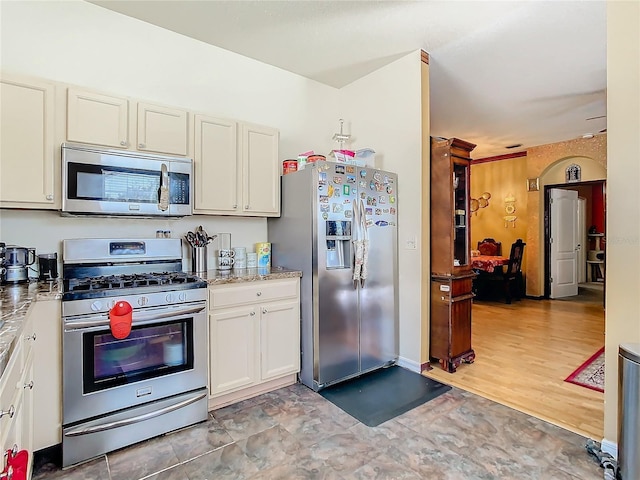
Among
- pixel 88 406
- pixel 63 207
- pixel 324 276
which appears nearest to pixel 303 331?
pixel 324 276

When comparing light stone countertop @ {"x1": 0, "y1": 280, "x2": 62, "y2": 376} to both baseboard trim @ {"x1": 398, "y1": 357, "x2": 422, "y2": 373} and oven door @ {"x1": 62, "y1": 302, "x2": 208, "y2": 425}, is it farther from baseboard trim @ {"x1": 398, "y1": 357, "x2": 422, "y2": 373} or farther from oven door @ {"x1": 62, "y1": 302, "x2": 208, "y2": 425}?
baseboard trim @ {"x1": 398, "y1": 357, "x2": 422, "y2": 373}

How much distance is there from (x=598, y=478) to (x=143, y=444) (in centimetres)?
249

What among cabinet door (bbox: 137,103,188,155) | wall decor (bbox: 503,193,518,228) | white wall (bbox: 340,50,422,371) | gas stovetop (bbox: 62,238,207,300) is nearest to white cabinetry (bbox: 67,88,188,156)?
cabinet door (bbox: 137,103,188,155)

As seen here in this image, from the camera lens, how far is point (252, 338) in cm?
261

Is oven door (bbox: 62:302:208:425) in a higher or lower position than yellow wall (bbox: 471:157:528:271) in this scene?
lower

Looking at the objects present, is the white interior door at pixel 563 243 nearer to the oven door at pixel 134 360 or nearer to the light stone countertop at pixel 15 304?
the oven door at pixel 134 360

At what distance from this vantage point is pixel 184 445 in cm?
206

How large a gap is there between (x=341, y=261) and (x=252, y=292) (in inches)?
31.2

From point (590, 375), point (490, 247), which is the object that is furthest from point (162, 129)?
point (490, 247)

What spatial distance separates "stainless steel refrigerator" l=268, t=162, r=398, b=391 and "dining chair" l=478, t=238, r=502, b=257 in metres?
4.88

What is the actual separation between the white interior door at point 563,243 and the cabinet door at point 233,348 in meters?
6.45

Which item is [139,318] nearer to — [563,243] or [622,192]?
[622,192]

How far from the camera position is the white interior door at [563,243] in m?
6.73

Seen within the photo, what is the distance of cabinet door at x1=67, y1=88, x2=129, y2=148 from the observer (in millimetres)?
2209
